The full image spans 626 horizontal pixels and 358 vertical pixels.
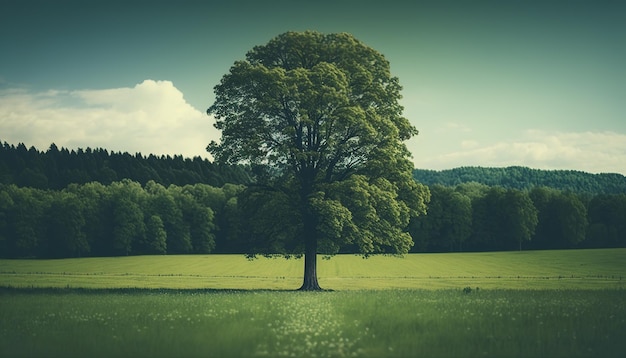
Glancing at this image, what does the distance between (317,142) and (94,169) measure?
14540cm

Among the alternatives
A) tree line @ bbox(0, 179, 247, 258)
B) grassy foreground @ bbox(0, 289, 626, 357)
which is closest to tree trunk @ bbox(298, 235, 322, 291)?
grassy foreground @ bbox(0, 289, 626, 357)

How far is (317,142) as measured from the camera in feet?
132

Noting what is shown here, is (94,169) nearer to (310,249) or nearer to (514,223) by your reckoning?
(514,223)

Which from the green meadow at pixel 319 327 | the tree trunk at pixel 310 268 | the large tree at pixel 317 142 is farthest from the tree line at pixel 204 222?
the green meadow at pixel 319 327

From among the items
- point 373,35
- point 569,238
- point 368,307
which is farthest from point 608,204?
point 368,307

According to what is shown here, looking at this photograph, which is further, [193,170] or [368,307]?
[193,170]

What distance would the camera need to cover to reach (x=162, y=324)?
20.1 meters

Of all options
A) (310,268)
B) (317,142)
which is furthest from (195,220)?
(317,142)

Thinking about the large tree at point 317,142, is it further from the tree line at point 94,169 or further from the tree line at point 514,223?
the tree line at point 94,169

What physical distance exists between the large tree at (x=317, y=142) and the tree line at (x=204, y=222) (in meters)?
79.4


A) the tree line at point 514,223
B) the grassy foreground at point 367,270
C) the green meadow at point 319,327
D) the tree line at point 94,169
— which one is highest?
the tree line at point 94,169

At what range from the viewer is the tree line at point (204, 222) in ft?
372

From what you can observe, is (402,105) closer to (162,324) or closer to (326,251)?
(326,251)

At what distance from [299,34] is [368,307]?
76.0 ft
